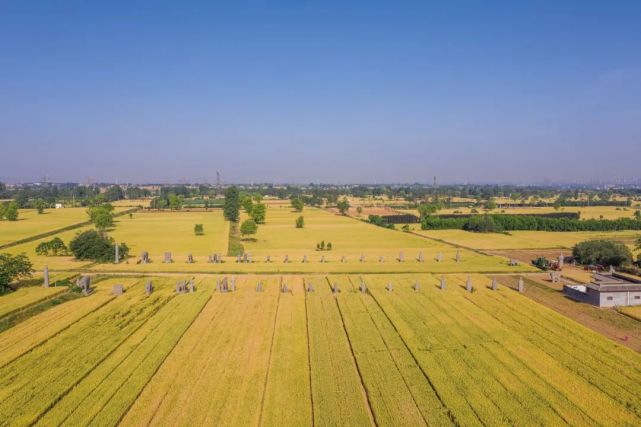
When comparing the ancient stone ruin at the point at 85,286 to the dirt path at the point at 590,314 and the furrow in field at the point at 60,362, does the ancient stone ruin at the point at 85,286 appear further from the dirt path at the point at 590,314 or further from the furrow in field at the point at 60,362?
the dirt path at the point at 590,314

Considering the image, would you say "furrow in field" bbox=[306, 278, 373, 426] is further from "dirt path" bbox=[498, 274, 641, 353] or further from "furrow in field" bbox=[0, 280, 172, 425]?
"dirt path" bbox=[498, 274, 641, 353]

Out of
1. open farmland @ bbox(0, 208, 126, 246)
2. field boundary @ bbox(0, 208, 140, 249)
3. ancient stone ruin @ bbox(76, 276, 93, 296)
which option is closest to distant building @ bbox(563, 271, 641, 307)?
ancient stone ruin @ bbox(76, 276, 93, 296)

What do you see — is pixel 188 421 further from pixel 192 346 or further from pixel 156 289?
pixel 156 289

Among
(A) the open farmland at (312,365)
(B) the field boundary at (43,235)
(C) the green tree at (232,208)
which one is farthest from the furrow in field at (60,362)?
(C) the green tree at (232,208)

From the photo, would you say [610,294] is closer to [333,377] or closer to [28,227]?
[333,377]

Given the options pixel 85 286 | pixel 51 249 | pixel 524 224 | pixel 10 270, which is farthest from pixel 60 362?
pixel 524 224

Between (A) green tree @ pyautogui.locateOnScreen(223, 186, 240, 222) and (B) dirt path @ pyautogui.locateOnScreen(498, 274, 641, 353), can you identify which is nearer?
(B) dirt path @ pyautogui.locateOnScreen(498, 274, 641, 353)
